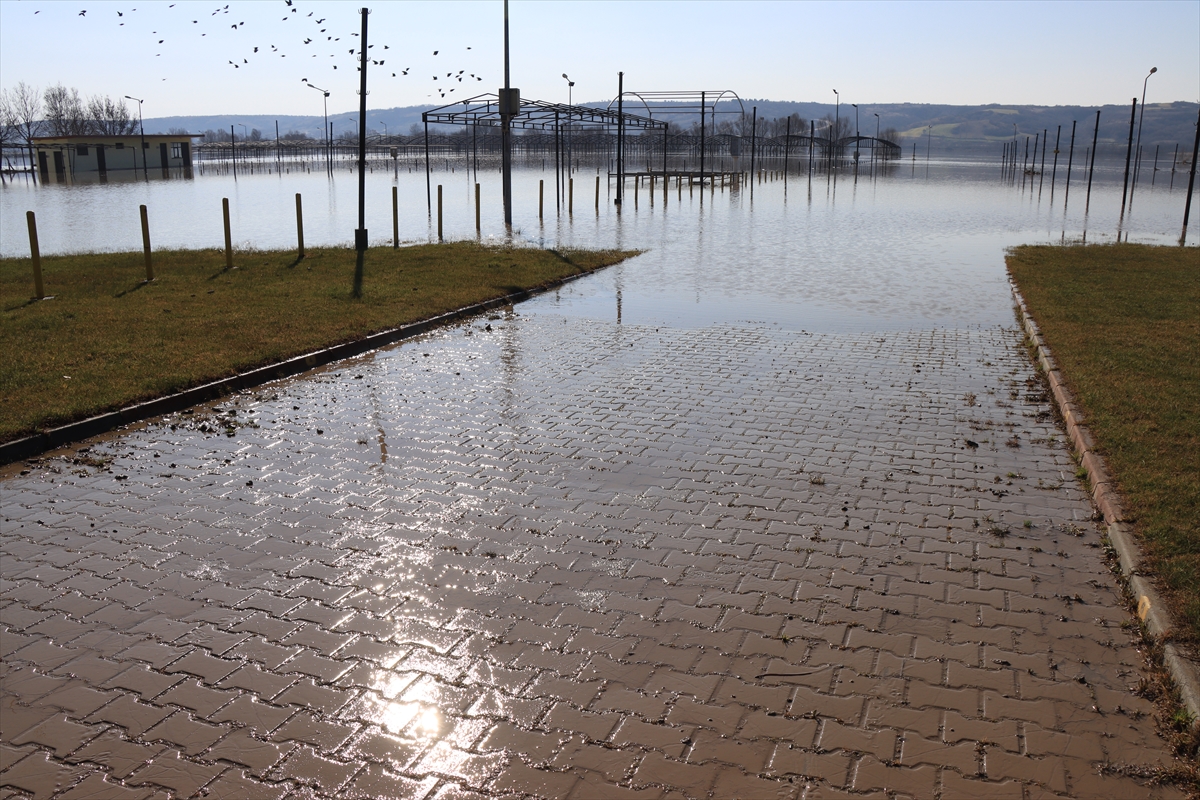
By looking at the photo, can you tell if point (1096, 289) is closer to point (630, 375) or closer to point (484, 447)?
point (630, 375)

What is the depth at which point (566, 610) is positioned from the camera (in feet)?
16.0

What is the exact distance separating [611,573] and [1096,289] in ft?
43.3

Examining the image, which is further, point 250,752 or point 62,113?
point 62,113

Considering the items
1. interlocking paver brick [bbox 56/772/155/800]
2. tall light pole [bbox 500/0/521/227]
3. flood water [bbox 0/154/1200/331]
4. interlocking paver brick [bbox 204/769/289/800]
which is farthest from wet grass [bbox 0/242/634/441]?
tall light pole [bbox 500/0/521/227]

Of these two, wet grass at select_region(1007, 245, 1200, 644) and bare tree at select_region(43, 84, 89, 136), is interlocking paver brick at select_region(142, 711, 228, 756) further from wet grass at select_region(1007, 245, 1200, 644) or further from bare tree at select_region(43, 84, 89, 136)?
bare tree at select_region(43, 84, 89, 136)

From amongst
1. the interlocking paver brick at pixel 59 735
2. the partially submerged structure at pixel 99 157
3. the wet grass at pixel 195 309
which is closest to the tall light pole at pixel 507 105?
the wet grass at pixel 195 309

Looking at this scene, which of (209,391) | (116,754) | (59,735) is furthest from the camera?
(209,391)

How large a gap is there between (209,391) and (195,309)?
4299mm

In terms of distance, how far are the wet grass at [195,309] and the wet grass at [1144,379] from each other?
25.6ft

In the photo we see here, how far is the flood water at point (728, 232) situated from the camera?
14.8m

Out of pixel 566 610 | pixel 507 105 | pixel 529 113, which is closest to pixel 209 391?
pixel 566 610

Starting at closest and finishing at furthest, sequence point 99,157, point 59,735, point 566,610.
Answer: point 59,735 → point 566,610 → point 99,157

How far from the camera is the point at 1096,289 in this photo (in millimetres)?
15539

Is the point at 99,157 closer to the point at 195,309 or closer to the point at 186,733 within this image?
the point at 195,309
